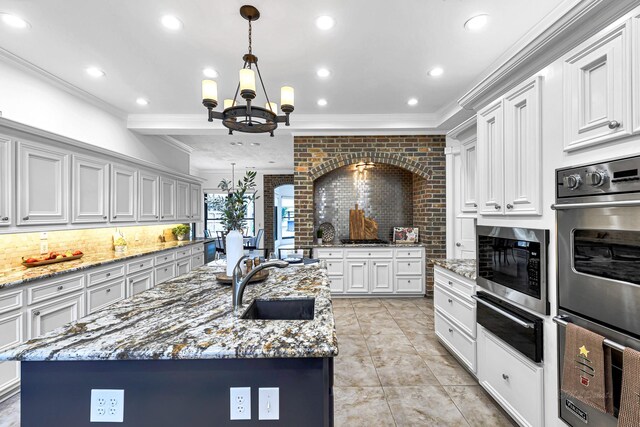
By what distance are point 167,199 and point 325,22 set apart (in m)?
3.86

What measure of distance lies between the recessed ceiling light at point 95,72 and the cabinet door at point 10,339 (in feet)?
7.57

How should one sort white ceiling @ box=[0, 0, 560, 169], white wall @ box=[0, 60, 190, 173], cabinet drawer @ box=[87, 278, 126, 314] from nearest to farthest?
white ceiling @ box=[0, 0, 560, 169]
white wall @ box=[0, 60, 190, 173]
cabinet drawer @ box=[87, 278, 126, 314]

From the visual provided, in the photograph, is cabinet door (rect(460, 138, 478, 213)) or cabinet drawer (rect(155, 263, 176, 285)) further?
cabinet drawer (rect(155, 263, 176, 285))

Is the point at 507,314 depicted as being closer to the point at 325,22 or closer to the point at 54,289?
the point at 325,22

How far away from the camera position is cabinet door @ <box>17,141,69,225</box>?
99.8 inches

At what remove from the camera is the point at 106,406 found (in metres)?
1.05

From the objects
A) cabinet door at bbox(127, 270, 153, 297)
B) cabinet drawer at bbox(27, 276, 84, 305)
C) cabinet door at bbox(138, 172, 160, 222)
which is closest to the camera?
cabinet drawer at bbox(27, 276, 84, 305)

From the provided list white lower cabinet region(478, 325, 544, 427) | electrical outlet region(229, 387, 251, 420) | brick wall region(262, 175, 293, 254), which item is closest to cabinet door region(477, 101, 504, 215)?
white lower cabinet region(478, 325, 544, 427)

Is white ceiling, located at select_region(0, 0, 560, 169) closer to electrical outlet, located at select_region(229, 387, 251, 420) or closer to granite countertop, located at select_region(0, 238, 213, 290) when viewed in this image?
granite countertop, located at select_region(0, 238, 213, 290)

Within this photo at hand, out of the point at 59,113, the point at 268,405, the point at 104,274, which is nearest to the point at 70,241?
the point at 104,274

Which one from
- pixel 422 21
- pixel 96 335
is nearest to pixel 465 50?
pixel 422 21

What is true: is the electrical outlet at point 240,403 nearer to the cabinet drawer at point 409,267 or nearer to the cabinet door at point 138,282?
the cabinet door at point 138,282

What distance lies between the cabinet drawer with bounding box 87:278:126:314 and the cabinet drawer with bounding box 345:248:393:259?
3031 millimetres

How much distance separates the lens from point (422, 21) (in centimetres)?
225
